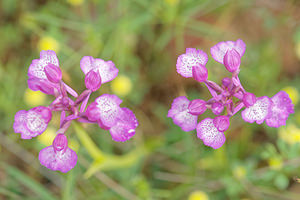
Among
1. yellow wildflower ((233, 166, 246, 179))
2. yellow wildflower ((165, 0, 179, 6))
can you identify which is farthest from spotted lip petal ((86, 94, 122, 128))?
yellow wildflower ((165, 0, 179, 6))

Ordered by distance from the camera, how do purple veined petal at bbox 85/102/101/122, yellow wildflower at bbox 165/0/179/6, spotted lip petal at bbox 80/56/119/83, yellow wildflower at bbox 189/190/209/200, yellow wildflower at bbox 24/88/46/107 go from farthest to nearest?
yellow wildflower at bbox 24/88/46/107, yellow wildflower at bbox 165/0/179/6, yellow wildflower at bbox 189/190/209/200, spotted lip petal at bbox 80/56/119/83, purple veined petal at bbox 85/102/101/122

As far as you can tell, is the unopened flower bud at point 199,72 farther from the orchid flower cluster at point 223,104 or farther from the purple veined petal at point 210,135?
the purple veined petal at point 210,135

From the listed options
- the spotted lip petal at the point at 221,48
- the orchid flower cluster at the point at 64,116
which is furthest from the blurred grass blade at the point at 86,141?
the spotted lip petal at the point at 221,48

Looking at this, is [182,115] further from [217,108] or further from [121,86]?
[121,86]

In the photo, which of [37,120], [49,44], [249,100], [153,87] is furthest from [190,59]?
[153,87]

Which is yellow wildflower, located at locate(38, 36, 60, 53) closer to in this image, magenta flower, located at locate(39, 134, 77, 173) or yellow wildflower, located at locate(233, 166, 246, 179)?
magenta flower, located at locate(39, 134, 77, 173)
